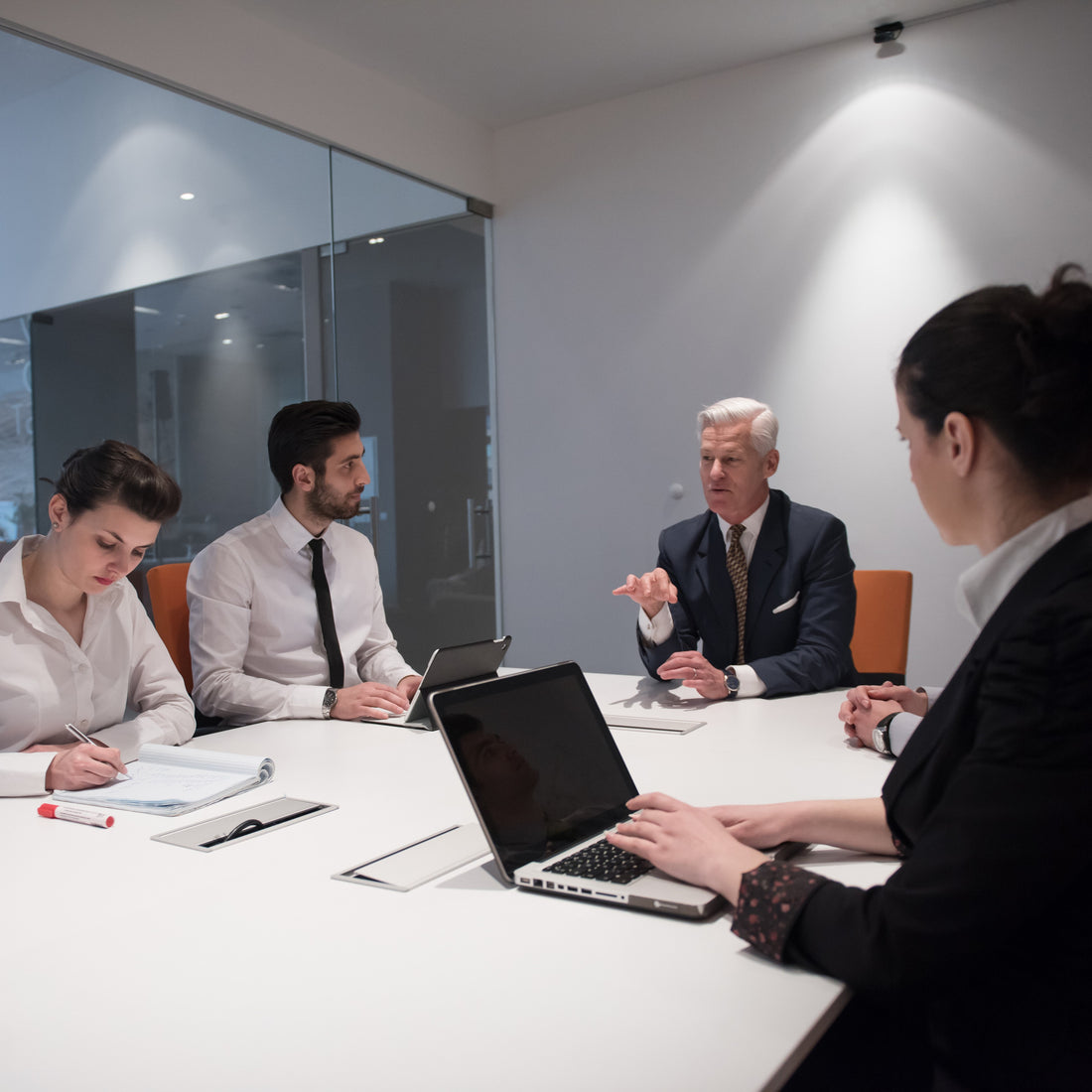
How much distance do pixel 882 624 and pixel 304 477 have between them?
74.8 inches

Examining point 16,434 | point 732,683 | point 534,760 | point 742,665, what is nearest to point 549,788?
point 534,760

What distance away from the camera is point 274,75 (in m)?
4.07

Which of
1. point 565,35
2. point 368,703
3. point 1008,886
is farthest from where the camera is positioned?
point 565,35

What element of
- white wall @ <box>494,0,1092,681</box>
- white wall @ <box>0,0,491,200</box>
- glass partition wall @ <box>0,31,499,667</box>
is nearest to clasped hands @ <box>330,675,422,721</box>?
glass partition wall @ <box>0,31,499,667</box>

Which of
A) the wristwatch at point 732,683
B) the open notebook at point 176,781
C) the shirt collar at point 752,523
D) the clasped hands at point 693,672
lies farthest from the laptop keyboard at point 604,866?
the shirt collar at point 752,523

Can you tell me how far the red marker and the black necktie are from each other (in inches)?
50.2

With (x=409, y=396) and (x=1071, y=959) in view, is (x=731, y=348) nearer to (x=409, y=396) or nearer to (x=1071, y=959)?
(x=409, y=396)

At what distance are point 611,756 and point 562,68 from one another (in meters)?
4.01

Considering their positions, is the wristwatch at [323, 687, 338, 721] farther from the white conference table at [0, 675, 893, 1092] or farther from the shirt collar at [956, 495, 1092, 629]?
the shirt collar at [956, 495, 1092, 629]

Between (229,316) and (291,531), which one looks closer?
(291,531)

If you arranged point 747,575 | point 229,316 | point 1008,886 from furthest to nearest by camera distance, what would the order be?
point 229,316 → point 747,575 → point 1008,886

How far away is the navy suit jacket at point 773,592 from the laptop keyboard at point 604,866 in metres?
1.52

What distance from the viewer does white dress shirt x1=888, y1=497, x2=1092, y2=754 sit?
100 cm

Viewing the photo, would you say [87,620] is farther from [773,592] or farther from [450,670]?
[773,592]
